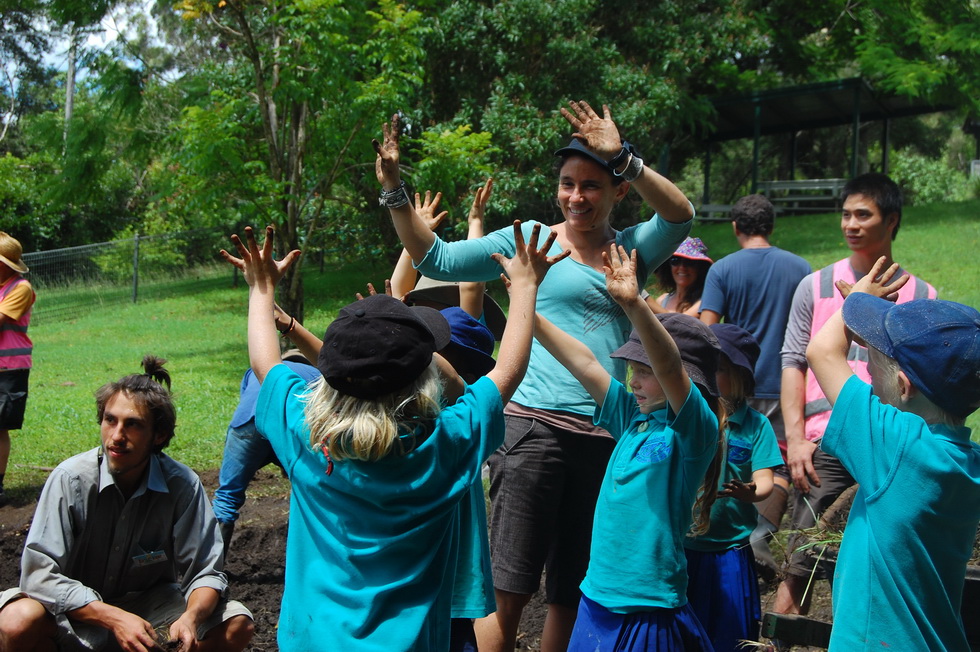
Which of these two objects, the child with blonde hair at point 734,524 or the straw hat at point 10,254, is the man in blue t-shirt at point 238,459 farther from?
the straw hat at point 10,254

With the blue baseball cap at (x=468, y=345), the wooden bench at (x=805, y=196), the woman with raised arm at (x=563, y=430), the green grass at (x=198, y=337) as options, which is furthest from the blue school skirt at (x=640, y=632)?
the wooden bench at (x=805, y=196)

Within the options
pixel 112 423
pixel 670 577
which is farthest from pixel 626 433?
pixel 112 423

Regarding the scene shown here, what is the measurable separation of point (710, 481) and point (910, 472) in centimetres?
72

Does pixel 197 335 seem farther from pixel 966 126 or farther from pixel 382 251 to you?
pixel 966 126

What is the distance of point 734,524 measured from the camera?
3.13m

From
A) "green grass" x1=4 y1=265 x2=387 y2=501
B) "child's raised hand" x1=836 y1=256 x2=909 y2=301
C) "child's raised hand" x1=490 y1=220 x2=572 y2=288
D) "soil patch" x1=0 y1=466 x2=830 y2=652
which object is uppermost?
"child's raised hand" x1=490 y1=220 x2=572 y2=288

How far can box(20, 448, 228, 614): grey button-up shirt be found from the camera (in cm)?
329

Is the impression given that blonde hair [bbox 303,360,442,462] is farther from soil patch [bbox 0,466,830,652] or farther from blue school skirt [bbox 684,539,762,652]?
soil patch [bbox 0,466,830,652]

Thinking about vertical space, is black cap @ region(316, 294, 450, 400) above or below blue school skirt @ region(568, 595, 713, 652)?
above

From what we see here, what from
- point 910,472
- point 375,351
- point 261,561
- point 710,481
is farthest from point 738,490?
point 261,561

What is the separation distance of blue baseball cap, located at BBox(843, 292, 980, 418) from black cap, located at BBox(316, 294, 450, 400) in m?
1.17

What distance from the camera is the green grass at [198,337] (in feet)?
25.9

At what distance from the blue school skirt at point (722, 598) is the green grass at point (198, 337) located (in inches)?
170

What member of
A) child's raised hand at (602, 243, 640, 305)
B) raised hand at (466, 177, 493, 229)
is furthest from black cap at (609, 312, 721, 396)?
raised hand at (466, 177, 493, 229)
